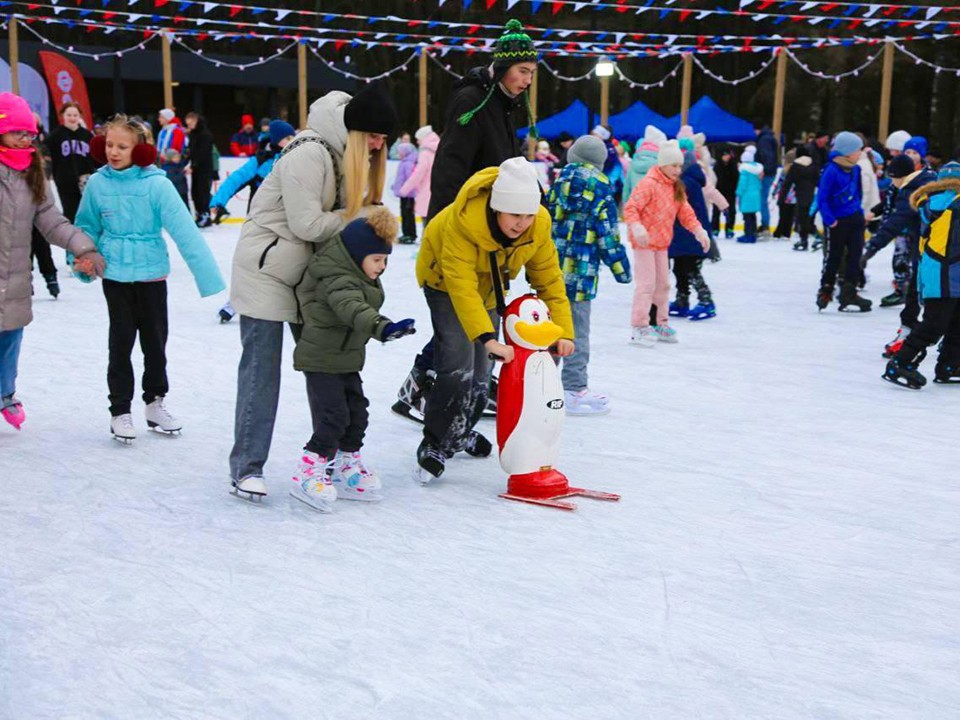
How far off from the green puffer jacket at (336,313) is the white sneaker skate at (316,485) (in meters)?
0.31

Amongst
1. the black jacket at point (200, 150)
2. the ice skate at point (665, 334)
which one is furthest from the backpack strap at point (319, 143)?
the black jacket at point (200, 150)

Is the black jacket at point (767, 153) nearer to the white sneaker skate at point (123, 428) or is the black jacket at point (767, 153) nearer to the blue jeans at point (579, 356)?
the blue jeans at point (579, 356)

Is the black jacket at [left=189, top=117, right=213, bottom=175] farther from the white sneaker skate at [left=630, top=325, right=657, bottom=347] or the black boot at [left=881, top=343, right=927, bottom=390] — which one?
the black boot at [left=881, top=343, right=927, bottom=390]

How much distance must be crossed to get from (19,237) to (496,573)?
229 centimetres

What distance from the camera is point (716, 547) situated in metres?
3.12

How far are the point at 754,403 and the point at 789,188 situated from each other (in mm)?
8068

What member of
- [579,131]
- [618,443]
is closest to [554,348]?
[618,443]

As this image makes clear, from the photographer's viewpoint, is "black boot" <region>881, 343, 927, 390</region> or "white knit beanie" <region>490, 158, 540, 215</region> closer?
"white knit beanie" <region>490, 158, 540, 215</region>

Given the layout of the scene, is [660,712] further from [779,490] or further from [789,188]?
[789,188]

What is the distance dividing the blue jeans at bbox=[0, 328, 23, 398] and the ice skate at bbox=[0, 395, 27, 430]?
0.08 ft

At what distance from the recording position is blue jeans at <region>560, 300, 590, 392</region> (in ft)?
15.7

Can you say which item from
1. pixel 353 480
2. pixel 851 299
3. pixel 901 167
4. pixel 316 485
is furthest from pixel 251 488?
pixel 851 299

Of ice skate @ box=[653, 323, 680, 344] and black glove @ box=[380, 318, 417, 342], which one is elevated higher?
black glove @ box=[380, 318, 417, 342]

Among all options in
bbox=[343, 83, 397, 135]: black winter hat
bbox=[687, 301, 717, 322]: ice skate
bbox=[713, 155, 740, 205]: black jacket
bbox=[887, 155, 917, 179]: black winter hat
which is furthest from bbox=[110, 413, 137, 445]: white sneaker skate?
bbox=[713, 155, 740, 205]: black jacket
